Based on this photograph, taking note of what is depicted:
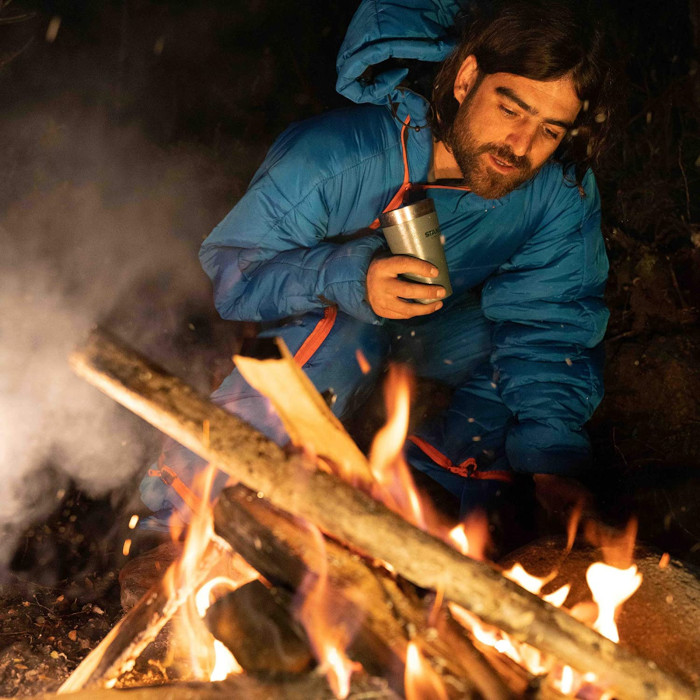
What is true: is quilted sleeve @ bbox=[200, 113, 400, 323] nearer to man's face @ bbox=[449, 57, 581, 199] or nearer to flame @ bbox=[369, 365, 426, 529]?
man's face @ bbox=[449, 57, 581, 199]

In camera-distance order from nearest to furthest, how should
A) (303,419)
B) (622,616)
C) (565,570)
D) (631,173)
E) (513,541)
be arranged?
1. (303,419)
2. (622,616)
3. (565,570)
4. (513,541)
5. (631,173)

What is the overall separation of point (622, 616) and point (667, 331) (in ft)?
8.67

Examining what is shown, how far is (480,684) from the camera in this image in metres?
1.49

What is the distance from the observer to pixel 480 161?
9.25ft

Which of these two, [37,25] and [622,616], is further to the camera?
[37,25]

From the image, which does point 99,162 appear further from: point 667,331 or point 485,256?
point 667,331

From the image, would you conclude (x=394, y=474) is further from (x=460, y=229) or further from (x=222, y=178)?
(x=222, y=178)

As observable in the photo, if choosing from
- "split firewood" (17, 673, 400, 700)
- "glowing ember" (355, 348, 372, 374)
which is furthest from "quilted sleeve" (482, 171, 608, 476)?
"split firewood" (17, 673, 400, 700)

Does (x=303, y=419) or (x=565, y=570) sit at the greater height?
(x=303, y=419)

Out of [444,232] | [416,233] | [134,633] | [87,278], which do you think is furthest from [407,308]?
[87,278]

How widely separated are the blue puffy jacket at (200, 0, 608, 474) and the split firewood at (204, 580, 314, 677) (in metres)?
1.36

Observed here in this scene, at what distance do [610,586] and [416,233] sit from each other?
1.60m

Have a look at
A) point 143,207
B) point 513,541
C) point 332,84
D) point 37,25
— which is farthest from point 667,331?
point 37,25

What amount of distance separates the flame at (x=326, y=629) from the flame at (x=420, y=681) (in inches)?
6.1
